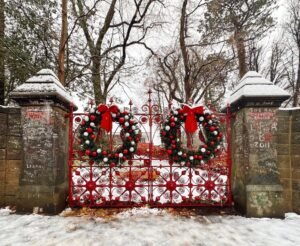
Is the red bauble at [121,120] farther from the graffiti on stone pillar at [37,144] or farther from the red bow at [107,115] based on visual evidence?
the graffiti on stone pillar at [37,144]

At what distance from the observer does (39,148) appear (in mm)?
4379

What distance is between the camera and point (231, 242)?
3.30 m

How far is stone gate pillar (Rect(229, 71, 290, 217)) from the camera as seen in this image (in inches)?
169

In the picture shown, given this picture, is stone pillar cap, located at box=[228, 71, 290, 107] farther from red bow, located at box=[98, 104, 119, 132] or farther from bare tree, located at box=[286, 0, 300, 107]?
bare tree, located at box=[286, 0, 300, 107]

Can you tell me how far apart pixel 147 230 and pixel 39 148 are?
2.52 meters

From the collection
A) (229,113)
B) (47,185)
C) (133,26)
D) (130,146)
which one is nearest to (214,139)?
(229,113)

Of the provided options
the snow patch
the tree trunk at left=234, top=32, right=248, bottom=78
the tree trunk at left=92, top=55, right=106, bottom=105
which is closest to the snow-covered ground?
the snow patch

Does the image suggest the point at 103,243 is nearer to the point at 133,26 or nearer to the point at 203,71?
the point at 133,26

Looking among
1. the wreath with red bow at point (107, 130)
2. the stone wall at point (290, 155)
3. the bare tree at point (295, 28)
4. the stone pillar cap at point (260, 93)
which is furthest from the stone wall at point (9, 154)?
the bare tree at point (295, 28)

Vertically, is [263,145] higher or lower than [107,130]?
A: lower

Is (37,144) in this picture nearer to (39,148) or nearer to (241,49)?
(39,148)

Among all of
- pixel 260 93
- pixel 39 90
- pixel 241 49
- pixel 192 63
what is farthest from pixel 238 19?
pixel 39 90

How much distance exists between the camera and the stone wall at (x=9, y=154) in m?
4.59

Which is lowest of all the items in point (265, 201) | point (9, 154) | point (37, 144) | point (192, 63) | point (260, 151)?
point (265, 201)
